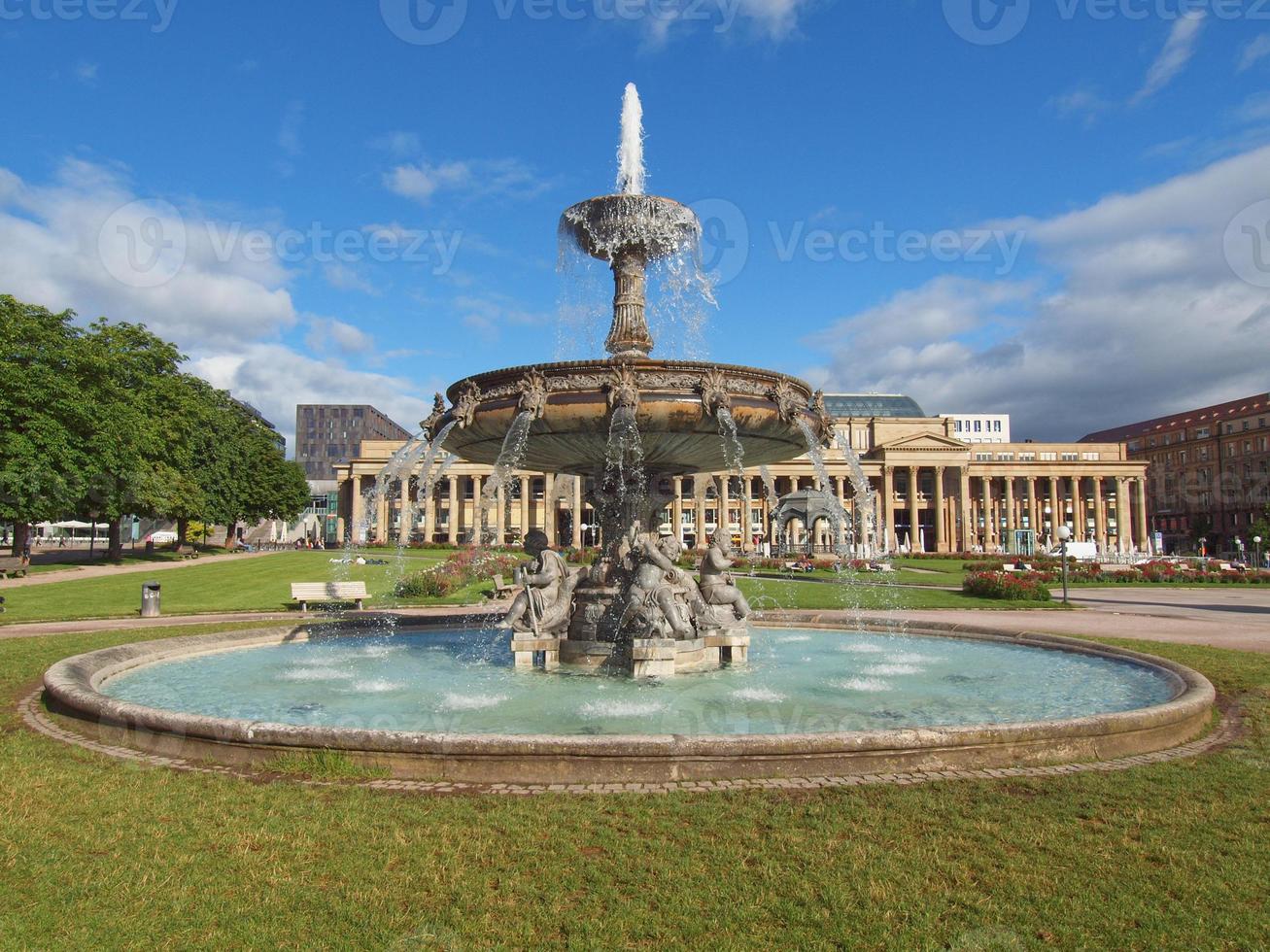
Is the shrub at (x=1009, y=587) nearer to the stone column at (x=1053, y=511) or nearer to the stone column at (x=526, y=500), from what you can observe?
the stone column at (x=526, y=500)

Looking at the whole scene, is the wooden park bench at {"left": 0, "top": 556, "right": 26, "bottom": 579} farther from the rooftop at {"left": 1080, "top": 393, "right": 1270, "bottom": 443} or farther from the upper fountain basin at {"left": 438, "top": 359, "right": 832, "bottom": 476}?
the rooftop at {"left": 1080, "top": 393, "right": 1270, "bottom": 443}

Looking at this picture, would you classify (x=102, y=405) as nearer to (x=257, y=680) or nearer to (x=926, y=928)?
(x=257, y=680)

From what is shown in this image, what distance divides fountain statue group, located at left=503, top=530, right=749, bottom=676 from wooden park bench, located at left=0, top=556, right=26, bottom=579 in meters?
34.0

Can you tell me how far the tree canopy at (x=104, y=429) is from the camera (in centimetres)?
3534

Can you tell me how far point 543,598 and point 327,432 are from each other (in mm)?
176751

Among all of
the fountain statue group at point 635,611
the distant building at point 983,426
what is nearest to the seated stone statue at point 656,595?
the fountain statue group at point 635,611

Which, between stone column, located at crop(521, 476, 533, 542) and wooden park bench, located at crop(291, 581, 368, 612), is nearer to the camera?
wooden park bench, located at crop(291, 581, 368, 612)

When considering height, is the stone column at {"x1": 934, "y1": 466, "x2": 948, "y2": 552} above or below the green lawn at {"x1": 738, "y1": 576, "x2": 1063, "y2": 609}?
above

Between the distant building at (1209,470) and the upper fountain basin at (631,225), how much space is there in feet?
332

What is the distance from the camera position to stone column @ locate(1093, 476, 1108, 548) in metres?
111

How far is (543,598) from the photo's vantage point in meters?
12.0

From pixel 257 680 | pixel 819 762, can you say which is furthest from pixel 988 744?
pixel 257 680

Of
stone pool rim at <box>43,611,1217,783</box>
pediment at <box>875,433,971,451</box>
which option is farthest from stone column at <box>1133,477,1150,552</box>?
stone pool rim at <box>43,611,1217,783</box>

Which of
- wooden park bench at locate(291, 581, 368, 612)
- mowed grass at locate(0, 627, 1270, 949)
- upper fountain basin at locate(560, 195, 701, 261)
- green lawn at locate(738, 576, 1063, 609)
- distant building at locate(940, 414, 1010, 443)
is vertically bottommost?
mowed grass at locate(0, 627, 1270, 949)
